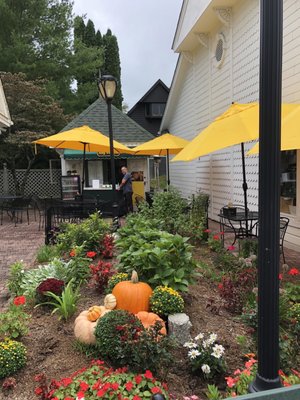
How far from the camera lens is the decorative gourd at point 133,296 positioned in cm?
326

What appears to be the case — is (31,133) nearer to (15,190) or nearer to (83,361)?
(15,190)

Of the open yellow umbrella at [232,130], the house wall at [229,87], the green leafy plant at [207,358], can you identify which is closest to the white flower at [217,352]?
the green leafy plant at [207,358]

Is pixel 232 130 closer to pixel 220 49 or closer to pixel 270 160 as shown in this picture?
pixel 270 160

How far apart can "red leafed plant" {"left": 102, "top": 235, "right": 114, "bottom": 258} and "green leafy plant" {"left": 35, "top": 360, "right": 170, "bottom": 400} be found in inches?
113

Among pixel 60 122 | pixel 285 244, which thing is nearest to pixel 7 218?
pixel 60 122

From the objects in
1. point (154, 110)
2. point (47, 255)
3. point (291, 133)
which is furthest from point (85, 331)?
point (154, 110)

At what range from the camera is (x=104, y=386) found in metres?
2.15

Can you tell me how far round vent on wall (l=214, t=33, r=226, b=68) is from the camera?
31.0 feet

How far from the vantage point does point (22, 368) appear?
2623 millimetres

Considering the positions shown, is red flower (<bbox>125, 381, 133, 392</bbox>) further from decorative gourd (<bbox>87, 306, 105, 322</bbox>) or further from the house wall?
the house wall

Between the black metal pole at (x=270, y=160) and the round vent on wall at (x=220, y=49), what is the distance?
8.66 metres

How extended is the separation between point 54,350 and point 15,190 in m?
15.1

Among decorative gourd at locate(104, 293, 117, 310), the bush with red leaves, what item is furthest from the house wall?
decorative gourd at locate(104, 293, 117, 310)

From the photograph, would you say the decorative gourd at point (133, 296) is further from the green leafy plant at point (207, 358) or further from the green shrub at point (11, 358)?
the green shrub at point (11, 358)
